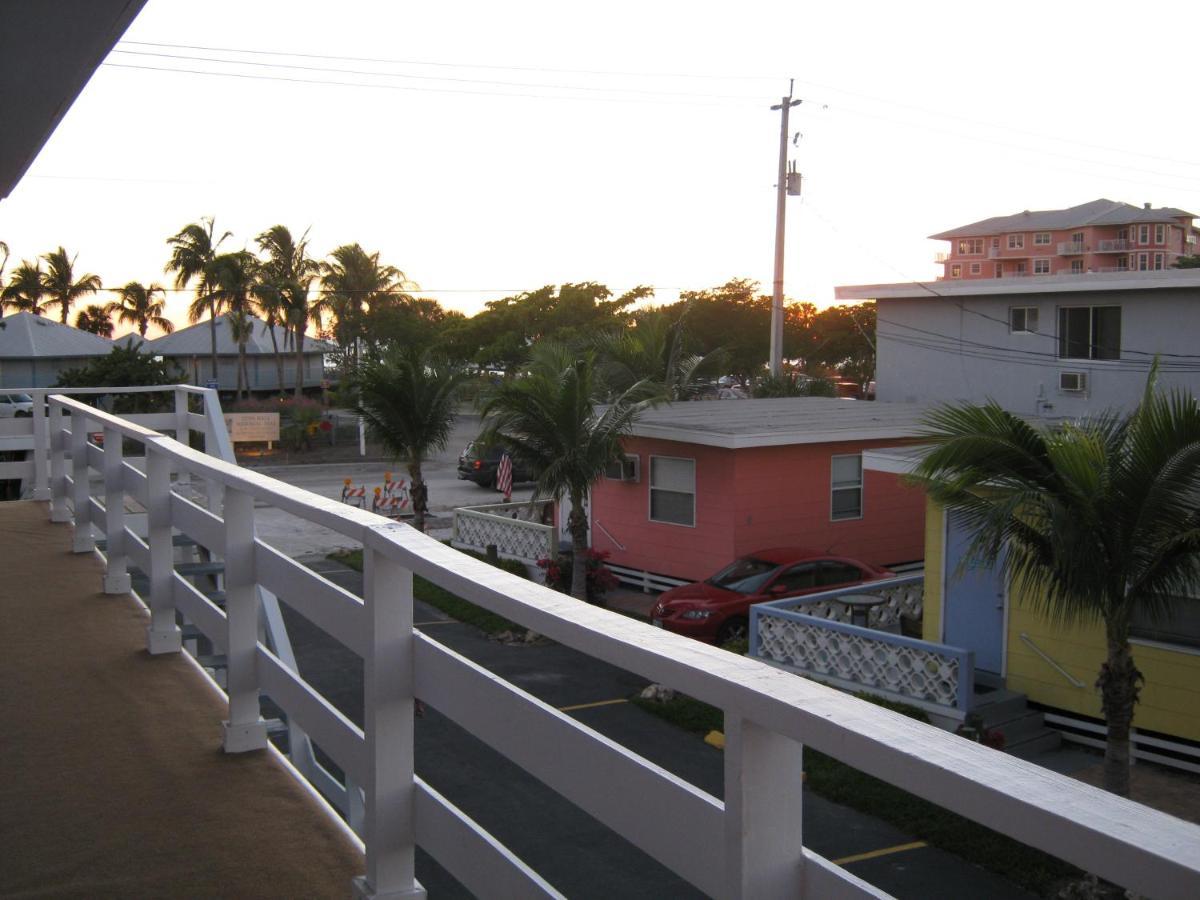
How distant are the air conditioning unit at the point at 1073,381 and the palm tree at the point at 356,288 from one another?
37.9 metres

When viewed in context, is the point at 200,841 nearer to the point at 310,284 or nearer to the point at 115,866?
the point at 115,866

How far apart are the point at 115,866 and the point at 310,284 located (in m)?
51.9

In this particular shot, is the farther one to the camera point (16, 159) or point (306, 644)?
point (306, 644)

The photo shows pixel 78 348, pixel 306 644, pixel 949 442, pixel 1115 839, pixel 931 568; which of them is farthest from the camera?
pixel 78 348

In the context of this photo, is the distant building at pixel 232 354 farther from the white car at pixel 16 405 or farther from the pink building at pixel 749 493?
the pink building at pixel 749 493

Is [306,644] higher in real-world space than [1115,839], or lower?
lower

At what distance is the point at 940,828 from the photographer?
1070 centimetres

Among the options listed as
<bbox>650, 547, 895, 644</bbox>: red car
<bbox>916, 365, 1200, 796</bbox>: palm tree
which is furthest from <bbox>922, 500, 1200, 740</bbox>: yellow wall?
<bbox>650, 547, 895, 644</bbox>: red car

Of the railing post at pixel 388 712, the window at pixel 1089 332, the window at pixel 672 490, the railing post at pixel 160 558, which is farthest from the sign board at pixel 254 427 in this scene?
the railing post at pixel 388 712

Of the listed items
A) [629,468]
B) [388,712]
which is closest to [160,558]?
[388,712]

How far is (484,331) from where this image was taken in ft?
A: 192

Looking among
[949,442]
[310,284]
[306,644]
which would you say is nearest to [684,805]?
[949,442]

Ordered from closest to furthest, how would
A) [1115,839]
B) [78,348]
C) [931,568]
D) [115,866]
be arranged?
[1115,839] → [115,866] → [931,568] → [78,348]

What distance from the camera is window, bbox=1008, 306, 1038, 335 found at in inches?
1057
